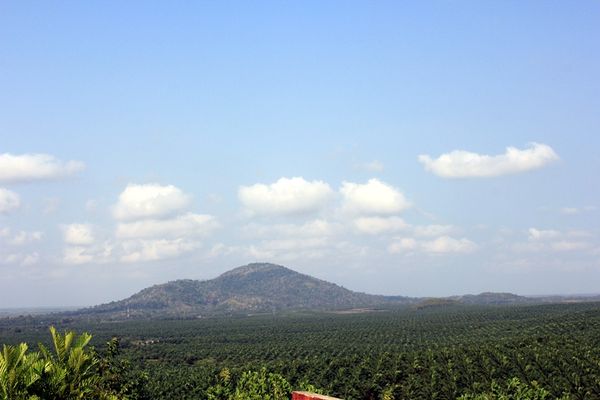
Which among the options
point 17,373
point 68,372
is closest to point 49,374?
point 68,372

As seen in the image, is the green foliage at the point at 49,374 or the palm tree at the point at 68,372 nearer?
the green foliage at the point at 49,374

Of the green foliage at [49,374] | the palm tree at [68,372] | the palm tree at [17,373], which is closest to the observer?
the palm tree at [17,373]

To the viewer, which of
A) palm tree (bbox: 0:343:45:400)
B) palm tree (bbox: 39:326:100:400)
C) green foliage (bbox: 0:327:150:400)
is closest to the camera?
palm tree (bbox: 0:343:45:400)

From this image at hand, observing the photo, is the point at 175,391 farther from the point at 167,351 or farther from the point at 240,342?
the point at 240,342

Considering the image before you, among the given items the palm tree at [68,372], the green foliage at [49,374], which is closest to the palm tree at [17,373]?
the green foliage at [49,374]

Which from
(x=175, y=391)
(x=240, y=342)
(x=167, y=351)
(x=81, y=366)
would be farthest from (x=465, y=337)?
(x=81, y=366)

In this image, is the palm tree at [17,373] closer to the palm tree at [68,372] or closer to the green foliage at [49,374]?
the green foliage at [49,374]

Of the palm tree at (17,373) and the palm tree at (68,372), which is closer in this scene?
the palm tree at (17,373)

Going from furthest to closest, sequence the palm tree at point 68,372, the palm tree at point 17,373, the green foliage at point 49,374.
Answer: the palm tree at point 68,372 < the green foliage at point 49,374 < the palm tree at point 17,373

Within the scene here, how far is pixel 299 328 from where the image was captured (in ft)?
583

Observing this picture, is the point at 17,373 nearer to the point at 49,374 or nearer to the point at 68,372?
the point at 49,374

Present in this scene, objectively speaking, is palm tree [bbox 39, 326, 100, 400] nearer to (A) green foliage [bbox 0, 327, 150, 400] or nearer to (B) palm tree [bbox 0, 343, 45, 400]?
(A) green foliage [bbox 0, 327, 150, 400]

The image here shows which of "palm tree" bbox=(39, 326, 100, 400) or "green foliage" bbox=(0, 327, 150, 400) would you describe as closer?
"green foliage" bbox=(0, 327, 150, 400)

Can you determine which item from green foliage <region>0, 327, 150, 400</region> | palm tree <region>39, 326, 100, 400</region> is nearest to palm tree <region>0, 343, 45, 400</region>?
green foliage <region>0, 327, 150, 400</region>
